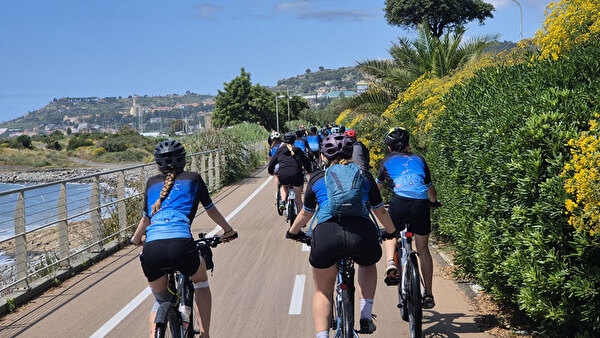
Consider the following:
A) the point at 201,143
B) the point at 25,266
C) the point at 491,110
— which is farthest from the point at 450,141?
the point at 201,143

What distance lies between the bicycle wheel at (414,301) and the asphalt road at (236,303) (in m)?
0.39

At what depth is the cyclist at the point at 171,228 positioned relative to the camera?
4250 millimetres

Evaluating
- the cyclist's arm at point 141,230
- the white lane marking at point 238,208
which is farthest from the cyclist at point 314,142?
the cyclist's arm at point 141,230

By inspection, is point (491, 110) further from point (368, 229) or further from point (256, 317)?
point (256, 317)

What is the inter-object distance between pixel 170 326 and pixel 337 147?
1.82m

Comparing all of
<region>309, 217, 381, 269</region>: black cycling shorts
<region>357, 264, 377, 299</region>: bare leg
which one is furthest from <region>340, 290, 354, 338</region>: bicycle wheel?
<region>309, 217, 381, 269</region>: black cycling shorts

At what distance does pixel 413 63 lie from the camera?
23.1 metres

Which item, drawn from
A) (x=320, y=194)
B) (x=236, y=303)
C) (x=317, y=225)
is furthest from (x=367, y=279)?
(x=236, y=303)

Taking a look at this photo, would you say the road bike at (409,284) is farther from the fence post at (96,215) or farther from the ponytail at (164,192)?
the fence post at (96,215)

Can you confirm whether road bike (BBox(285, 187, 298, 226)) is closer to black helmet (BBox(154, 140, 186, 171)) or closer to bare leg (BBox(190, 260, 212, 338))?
bare leg (BBox(190, 260, 212, 338))

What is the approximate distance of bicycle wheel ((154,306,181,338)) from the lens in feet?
13.0

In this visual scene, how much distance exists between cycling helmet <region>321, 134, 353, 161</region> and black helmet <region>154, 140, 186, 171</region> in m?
1.16

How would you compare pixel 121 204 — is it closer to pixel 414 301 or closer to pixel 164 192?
pixel 164 192

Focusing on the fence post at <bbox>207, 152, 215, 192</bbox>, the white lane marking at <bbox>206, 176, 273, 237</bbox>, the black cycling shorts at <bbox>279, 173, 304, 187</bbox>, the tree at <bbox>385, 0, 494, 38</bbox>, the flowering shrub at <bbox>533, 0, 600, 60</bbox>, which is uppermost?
the tree at <bbox>385, 0, 494, 38</bbox>
